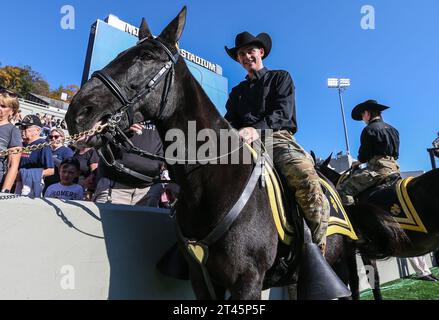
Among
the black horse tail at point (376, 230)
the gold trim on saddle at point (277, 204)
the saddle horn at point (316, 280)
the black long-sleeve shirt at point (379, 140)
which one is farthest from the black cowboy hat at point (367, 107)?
the saddle horn at point (316, 280)

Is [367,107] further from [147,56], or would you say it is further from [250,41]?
[147,56]

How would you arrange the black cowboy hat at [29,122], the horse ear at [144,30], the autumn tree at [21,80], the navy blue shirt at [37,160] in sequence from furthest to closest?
the autumn tree at [21,80] < the black cowboy hat at [29,122] < the navy blue shirt at [37,160] < the horse ear at [144,30]

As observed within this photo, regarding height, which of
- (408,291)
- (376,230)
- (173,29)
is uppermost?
(173,29)

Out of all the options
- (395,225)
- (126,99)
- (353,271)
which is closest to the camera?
(126,99)

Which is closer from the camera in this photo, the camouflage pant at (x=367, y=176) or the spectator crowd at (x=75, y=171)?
the spectator crowd at (x=75, y=171)

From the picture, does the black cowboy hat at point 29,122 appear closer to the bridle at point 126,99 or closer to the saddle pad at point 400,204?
the bridle at point 126,99

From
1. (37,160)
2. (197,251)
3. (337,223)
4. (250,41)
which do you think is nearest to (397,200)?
(337,223)

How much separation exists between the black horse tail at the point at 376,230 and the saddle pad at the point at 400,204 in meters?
0.73

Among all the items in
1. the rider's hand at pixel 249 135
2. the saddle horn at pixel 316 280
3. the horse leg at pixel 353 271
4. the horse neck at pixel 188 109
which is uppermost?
the horse neck at pixel 188 109

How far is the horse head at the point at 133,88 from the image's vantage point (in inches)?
79.4

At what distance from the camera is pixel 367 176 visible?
Answer: 18.2 ft

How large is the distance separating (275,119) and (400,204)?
3008mm

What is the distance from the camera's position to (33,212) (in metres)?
2.24
